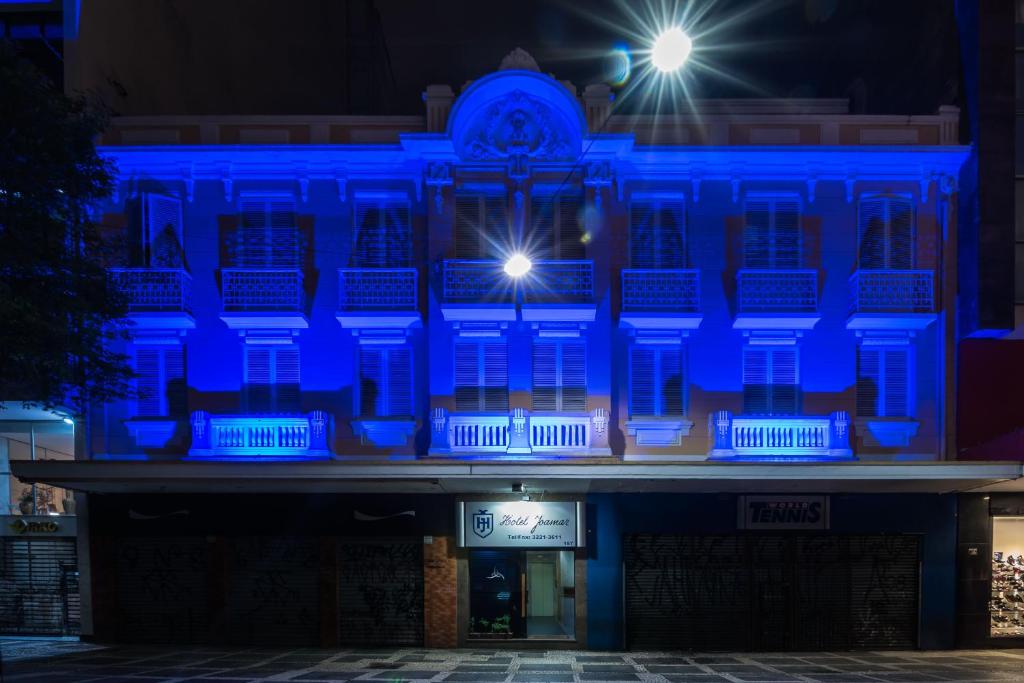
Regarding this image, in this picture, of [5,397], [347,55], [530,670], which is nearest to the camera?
[530,670]

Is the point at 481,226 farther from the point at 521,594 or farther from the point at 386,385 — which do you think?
the point at 521,594

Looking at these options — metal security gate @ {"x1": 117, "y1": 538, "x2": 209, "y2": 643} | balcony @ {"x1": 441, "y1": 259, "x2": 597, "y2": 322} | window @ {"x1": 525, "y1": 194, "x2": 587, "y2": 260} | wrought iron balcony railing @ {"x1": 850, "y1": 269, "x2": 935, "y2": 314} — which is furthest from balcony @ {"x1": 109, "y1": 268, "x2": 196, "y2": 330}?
wrought iron balcony railing @ {"x1": 850, "y1": 269, "x2": 935, "y2": 314}

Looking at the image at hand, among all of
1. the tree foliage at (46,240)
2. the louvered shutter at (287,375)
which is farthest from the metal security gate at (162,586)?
the tree foliage at (46,240)

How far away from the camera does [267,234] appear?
48.1ft

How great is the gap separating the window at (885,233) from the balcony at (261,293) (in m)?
12.7

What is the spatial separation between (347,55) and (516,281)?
1242cm

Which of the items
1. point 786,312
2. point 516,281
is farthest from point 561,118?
point 786,312

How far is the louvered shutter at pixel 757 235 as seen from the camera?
47.7 ft

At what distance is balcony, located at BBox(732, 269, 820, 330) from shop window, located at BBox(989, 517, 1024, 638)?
260 inches

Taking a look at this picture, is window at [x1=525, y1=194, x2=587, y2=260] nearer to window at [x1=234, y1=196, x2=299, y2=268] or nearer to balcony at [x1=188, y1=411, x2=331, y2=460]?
window at [x1=234, y1=196, x2=299, y2=268]

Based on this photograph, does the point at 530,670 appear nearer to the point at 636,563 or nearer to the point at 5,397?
the point at 636,563

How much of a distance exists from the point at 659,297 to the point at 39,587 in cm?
1567

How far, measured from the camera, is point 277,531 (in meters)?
14.4

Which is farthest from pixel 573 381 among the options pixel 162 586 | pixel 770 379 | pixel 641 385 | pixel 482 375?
pixel 162 586
